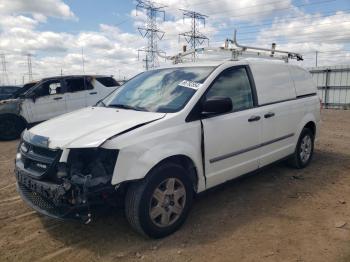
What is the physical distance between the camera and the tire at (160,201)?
3.26 meters

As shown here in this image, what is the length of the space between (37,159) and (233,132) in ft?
7.36

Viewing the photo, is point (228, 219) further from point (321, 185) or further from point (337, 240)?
point (321, 185)

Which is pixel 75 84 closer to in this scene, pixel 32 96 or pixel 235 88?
pixel 32 96

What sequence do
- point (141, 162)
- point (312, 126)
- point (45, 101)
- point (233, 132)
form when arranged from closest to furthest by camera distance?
point (141, 162) → point (233, 132) → point (312, 126) → point (45, 101)

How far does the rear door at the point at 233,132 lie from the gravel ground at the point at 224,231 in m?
0.49

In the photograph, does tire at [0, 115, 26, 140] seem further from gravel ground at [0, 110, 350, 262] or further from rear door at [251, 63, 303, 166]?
rear door at [251, 63, 303, 166]

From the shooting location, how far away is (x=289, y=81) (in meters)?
5.41

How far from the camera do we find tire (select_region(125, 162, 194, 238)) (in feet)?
10.7

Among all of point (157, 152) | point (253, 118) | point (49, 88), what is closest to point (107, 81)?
point (49, 88)

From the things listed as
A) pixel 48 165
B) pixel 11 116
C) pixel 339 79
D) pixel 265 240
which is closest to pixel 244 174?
pixel 265 240

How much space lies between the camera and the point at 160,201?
344 cm

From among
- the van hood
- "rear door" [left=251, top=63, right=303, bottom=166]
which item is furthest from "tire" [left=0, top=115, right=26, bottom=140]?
"rear door" [left=251, top=63, right=303, bottom=166]

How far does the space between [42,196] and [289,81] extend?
4054 mm

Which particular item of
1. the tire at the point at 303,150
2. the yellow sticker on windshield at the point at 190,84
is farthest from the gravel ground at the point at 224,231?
the yellow sticker on windshield at the point at 190,84
